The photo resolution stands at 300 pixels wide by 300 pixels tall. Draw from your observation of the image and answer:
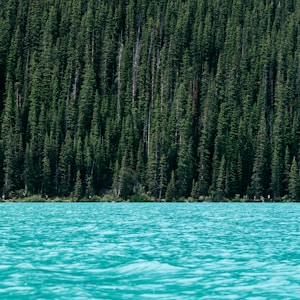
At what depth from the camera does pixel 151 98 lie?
Result: 133875 millimetres

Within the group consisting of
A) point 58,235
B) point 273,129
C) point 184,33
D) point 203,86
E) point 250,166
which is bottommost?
point 58,235

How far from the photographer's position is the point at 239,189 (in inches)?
4254

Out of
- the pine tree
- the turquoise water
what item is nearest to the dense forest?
the pine tree

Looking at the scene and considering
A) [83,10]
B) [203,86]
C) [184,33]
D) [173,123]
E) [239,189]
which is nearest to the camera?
[239,189]

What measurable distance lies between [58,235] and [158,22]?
5102 inches

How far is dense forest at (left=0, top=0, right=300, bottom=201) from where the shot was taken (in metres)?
107

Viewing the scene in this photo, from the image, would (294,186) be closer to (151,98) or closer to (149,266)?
(151,98)

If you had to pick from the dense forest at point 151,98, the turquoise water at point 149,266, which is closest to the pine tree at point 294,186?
the dense forest at point 151,98

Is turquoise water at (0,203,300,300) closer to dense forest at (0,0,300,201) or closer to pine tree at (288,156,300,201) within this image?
dense forest at (0,0,300,201)

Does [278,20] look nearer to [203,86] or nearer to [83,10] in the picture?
[203,86]

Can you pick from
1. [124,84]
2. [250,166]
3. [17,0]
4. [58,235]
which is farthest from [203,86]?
[58,235]

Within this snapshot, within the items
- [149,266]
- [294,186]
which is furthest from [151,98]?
[149,266]

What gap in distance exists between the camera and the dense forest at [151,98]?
351 ft

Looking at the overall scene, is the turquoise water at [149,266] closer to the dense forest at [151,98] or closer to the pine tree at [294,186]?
the dense forest at [151,98]
